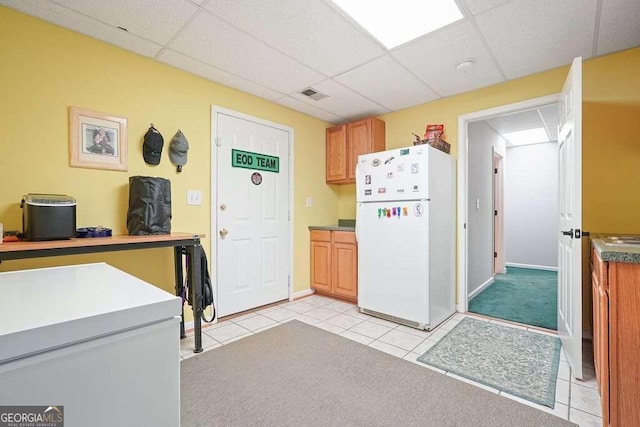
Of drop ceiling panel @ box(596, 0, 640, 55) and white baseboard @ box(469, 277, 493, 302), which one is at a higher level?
drop ceiling panel @ box(596, 0, 640, 55)

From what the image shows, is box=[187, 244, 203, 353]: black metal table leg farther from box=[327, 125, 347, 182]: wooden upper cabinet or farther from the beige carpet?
box=[327, 125, 347, 182]: wooden upper cabinet

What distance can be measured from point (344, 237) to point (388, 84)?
1.73 m

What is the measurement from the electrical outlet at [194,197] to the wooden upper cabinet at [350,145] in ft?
6.02

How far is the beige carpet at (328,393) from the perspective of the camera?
152 cm

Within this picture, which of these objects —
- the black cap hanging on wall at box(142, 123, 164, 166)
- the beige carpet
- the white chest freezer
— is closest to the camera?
the white chest freezer

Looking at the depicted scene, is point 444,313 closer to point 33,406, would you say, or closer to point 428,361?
point 428,361

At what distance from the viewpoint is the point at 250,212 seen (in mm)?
3162

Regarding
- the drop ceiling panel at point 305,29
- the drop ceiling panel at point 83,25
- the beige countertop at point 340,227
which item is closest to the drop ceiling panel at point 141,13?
the drop ceiling panel at point 83,25

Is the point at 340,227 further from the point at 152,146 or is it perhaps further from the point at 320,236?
the point at 152,146

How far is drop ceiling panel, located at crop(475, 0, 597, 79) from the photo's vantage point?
1825mm

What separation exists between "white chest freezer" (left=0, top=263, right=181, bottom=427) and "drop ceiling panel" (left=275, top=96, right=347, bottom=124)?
2.98 metres

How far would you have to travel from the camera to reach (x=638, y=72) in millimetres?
2266

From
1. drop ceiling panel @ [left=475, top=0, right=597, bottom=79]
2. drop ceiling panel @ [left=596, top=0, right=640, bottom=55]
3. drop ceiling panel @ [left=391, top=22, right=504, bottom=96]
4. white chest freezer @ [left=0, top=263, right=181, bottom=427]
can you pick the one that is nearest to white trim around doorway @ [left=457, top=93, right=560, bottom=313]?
drop ceiling panel @ [left=391, top=22, right=504, bottom=96]

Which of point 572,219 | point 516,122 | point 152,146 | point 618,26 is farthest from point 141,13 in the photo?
point 516,122
